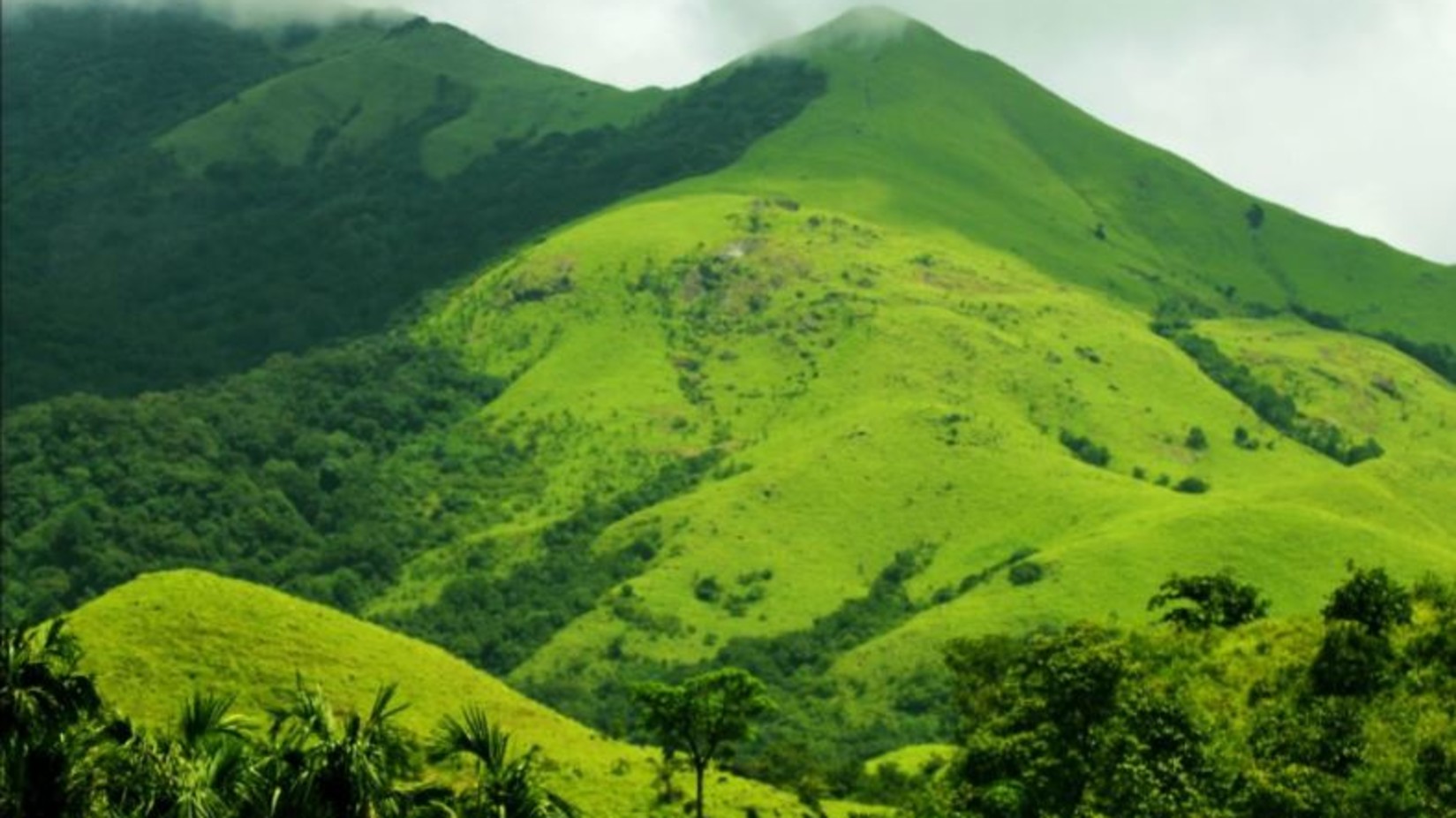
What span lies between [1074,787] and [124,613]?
72396 mm

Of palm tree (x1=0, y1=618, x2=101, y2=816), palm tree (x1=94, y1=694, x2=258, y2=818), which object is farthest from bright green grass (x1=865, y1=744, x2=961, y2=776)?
palm tree (x1=94, y1=694, x2=258, y2=818)

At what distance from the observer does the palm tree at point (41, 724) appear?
47.3 metres

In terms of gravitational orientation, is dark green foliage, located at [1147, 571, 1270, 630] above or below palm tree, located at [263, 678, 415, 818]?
below

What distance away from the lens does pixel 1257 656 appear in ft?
304

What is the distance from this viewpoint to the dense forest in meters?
47.0

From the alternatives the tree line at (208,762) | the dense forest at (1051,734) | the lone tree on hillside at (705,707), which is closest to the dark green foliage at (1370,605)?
the dense forest at (1051,734)

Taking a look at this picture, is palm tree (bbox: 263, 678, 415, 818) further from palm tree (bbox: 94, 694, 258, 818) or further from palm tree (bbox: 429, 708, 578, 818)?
palm tree (bbox: 429, 708, 578, 818)

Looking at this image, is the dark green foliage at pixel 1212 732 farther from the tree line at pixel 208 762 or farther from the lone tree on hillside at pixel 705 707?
the tree line at pixel 208 762

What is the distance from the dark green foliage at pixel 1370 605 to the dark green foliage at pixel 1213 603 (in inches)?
475

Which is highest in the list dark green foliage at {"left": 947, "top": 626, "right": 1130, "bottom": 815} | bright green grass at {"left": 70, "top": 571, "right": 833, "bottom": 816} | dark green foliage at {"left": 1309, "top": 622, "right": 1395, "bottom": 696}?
dark green foliage at {"left": 1309, "top": 622, "right": 1395, "bottom": 696}

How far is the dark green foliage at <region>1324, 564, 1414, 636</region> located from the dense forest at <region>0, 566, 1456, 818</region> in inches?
4.6

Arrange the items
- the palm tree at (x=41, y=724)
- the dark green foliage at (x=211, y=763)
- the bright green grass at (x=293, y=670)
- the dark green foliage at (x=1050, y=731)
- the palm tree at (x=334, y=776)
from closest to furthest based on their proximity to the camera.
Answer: the palm tree at (x=334, y=776) → the dark green foliage at (x=211, y=763) → the palm tree at (x=41, y=724) → the dark green foliage at (x=1050, y=731) → the bright green grass at (x=293, y=670)

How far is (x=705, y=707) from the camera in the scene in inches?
4321

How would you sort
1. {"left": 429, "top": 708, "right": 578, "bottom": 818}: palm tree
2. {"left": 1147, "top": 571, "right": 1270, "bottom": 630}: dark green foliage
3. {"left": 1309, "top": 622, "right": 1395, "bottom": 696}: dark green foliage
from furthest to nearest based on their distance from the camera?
{"left": 1147, "top": 571, "right": 1270, "bottom": 630}: dark green foliage, {"left": 1309, "top": 622, "right": 1395, "bottom": 696}: dark green foliage, {"left": 429, "top": 708, "right": 578, "bottom": 818}: palm tree
